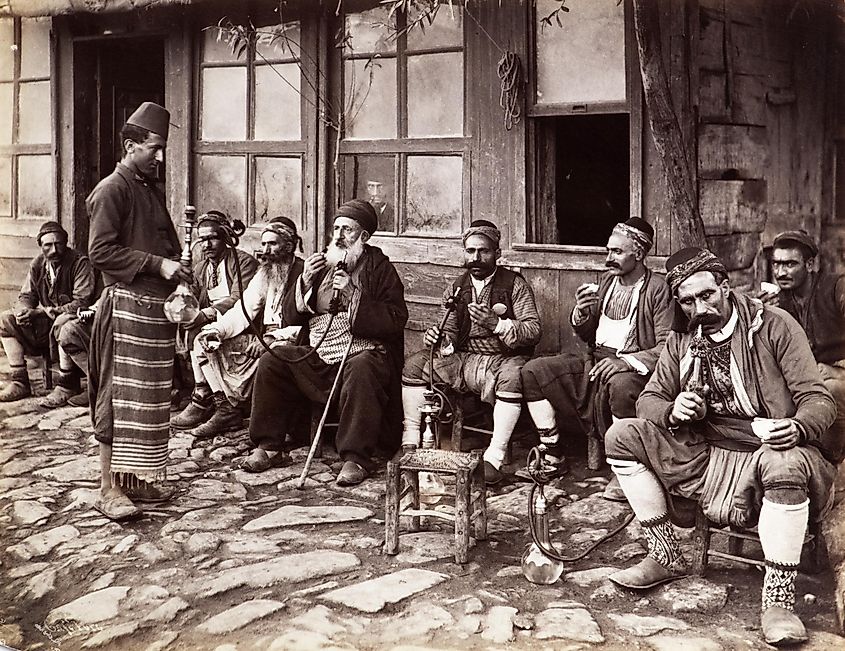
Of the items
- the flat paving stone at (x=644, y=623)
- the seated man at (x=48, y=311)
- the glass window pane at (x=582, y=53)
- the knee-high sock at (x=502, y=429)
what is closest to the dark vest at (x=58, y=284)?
the seated man at (x=48, y=311)

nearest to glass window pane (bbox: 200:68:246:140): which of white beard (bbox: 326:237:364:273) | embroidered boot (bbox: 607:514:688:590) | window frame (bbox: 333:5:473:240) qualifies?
window frame (bbox: 333:5:473:240)

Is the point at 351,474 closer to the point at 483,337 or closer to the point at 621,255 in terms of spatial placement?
the point at 483,337

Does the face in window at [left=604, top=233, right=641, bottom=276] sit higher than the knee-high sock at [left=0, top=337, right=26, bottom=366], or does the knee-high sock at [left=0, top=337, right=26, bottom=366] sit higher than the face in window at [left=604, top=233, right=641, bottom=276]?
the face in window at [left=604, top=233, right=641, bottom=276]

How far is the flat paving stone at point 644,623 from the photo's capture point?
378 centimetres

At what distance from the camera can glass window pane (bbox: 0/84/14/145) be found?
5.78 metres

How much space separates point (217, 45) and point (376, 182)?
1.60 metres

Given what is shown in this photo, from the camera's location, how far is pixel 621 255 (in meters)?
5.24

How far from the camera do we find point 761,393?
4008 mm

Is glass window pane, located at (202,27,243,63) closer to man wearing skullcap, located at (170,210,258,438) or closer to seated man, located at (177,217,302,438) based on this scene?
man wearing skullcap, located at (170,210,258,438)

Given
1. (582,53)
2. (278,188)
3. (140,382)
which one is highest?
(582,53)

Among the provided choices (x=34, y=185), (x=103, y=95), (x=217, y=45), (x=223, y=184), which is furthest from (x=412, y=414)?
(x=103, y=95)

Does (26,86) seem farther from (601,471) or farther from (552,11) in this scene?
(601,471)

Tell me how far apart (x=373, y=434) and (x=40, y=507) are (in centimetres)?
177

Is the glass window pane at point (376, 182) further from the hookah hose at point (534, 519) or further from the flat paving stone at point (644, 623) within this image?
the flat paving stone at point (644, 623)
